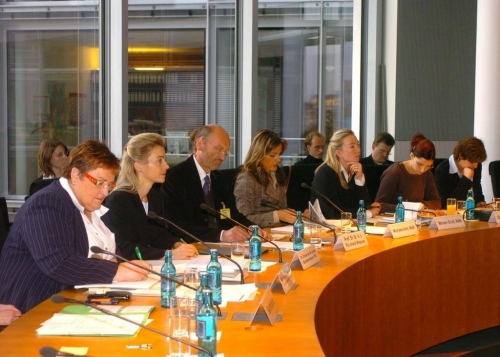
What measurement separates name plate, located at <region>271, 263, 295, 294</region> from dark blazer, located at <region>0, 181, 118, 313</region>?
0.57 metres

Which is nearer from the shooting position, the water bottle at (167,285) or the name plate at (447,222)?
the water bottle at (167,285)

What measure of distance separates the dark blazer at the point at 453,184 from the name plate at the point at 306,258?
302 cm

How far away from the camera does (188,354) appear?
6.53 ft

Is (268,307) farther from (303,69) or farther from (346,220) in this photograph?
(303,69)

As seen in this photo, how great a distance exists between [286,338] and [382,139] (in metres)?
5.59

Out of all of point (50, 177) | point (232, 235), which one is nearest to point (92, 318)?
point (232, 235)

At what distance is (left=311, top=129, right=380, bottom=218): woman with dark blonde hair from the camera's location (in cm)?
532

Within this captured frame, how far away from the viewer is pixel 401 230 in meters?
4.47

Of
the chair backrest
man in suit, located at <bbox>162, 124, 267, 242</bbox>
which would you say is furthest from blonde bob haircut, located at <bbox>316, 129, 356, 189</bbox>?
the chair backrest

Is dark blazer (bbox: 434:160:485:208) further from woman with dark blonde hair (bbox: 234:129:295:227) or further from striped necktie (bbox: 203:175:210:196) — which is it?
striped necktie (bbox: 203:175:210:196)

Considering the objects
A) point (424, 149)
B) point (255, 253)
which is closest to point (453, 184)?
point (424, 149)

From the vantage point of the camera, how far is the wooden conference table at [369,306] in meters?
2.14

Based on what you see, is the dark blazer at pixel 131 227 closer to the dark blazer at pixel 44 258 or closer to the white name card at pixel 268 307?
the dark blazer at pixel 44 258

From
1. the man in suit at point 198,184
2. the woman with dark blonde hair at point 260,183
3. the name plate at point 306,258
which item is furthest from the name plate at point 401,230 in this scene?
the name plate at point 306,258
